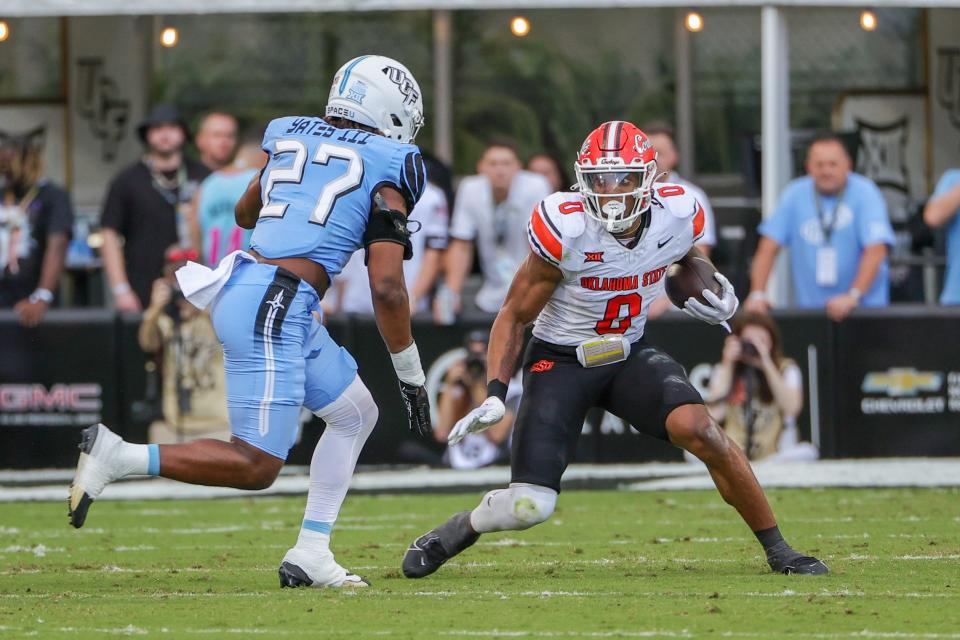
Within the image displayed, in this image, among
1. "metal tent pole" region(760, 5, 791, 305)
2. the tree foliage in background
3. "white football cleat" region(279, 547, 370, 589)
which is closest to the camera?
"white football cleat" region(279, 547, 370, 589)

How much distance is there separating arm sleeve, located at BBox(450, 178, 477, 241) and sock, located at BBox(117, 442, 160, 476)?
545cm

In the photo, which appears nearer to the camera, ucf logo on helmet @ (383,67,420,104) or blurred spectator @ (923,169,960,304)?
ucf logo on helmet @ (383,67,420,104)

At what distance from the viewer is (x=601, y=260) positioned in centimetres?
662

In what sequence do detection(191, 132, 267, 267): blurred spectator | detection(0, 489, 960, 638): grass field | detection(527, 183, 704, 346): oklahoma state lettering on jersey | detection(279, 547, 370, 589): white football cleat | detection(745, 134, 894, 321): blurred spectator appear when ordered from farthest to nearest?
detection(745, 134, 894, 321): blurred spectator, detection(191, 132, 267, 267): blurred spectator, detection(527, 183, 704, 346): oklahoma state lettering on jersey, detection(279, 547, 370, 589): white football cleat, detection(0, 489, 960, 638): grass field

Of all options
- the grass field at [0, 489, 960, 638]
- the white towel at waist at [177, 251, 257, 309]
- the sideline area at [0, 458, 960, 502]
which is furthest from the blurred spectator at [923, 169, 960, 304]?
the white towel at waist at [177, 251, 257, 309]

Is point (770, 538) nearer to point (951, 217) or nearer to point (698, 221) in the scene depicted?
point (698, 221)

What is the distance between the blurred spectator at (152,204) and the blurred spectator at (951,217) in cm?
457

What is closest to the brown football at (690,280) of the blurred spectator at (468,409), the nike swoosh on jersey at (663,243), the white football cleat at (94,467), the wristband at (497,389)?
the nike swoosh on jersey at (663,243)

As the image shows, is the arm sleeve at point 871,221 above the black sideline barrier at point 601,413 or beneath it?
above

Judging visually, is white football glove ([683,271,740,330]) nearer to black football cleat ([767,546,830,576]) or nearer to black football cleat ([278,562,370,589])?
black football cleat ([767,546,830,576])

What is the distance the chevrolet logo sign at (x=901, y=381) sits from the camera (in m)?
10.8

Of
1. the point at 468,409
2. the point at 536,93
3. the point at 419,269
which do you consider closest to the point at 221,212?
the point at 419,269

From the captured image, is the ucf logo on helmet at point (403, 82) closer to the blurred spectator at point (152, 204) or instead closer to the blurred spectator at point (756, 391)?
the blurred spectator at point (756, 391)

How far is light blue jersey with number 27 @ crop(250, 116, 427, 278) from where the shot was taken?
627 cm
